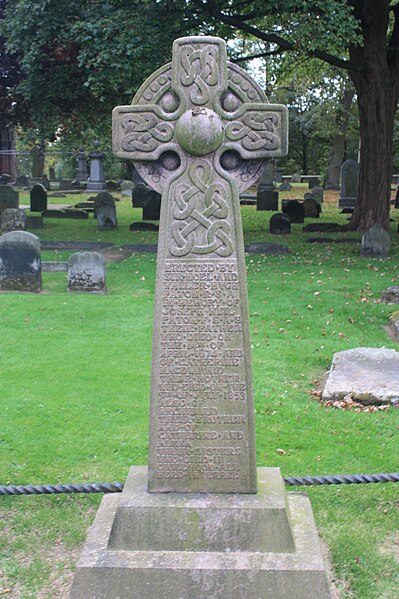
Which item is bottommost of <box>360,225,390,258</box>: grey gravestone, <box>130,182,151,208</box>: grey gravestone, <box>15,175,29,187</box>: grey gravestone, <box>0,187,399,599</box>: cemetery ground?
<box>0,187,399,599</box>: cemetery ground

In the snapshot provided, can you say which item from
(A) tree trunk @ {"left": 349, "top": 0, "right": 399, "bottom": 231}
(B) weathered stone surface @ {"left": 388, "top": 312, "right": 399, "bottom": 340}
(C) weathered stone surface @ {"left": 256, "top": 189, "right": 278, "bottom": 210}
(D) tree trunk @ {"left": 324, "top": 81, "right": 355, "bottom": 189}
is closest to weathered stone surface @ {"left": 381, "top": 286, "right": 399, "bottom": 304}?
(B) weathered stone surface @ {"left": 388, "top": 312, "right": 399, "bottom": 340}

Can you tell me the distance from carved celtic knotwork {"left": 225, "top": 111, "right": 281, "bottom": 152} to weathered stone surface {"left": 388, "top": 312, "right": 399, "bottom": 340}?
639 cm

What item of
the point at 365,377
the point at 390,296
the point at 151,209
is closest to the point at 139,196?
the point at 151,209

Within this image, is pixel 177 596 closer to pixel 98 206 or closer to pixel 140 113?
pixel 140 113

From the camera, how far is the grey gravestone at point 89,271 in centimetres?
1288

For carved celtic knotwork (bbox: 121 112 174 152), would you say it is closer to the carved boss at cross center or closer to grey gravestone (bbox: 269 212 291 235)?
the carved boss at cross center

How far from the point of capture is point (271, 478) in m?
4.11

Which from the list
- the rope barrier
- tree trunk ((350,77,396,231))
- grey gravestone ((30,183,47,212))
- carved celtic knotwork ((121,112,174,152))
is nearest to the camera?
carved celtic knotwork ((121,112,174,152))

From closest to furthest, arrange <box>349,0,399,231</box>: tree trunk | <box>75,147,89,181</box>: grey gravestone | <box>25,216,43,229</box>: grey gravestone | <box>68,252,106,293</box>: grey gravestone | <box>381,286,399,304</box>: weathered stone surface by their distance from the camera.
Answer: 1. <box>381,286,399,304</box>: weathered stone surface
2. <box>68,252,106,293</box>: grey gravestone
3. <box>349,0,399,231</box>: tree trunk
4. <box>25,216,43,229</box>: grey gravestone
5. <box>75,147,89,181</box>: grey gravestone

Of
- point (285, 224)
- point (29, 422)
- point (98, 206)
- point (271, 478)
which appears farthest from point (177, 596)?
point (98, 206)

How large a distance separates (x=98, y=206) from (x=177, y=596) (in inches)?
794

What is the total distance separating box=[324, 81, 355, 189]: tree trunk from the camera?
137ft

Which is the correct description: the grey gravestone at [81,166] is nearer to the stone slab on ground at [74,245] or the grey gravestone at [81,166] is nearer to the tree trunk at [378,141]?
the stone slab on ground at [74,245]

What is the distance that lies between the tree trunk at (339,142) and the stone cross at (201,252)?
38984 millimetres
